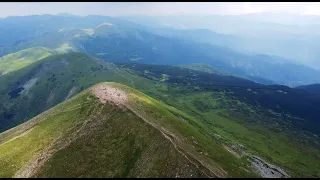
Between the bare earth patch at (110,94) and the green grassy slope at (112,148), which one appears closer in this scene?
the green grassy slope at (112,148)

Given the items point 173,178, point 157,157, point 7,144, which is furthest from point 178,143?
point 7,144

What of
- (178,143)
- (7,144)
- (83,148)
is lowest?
(7,144)

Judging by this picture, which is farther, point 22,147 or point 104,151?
point 22,147

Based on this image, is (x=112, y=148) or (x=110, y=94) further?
(x=110, y=94)

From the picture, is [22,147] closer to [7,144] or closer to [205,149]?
[7,144]
